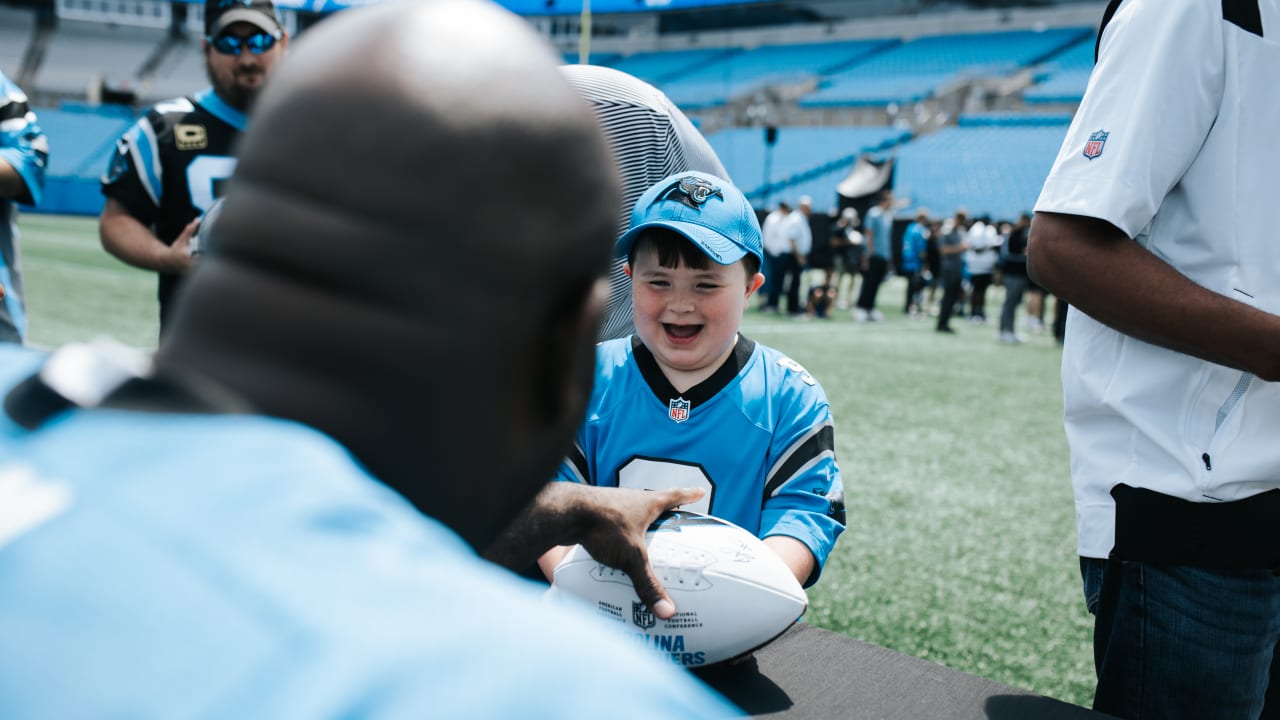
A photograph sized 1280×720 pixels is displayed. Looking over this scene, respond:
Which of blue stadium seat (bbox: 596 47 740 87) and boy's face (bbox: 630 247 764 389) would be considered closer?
boy's face (bbox: 630 247 764 389)

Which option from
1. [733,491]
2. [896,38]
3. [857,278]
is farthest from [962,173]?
[733,491]

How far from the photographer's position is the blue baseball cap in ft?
5.63

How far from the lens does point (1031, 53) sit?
27.3 meters

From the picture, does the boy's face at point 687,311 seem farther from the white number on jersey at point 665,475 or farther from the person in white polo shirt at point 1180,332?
the person in white polo shirt at point 1180,332

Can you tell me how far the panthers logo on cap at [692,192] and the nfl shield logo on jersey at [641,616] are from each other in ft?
2.42

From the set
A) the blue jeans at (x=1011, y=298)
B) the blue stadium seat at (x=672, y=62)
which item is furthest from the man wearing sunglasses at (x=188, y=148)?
the blue stadium seat at (x=672, y=62)

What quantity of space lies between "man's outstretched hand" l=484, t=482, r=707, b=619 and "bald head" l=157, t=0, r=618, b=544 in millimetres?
689

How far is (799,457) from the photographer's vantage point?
1.81 m

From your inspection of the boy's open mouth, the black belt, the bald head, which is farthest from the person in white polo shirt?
the bald head

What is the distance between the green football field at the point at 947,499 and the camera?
319 centimetres

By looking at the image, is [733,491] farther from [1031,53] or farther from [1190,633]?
[1031,53]

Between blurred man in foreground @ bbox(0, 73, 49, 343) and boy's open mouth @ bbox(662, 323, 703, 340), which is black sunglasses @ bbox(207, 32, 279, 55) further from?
boy's open mouth @ bbox(662, 323, 703, 340)

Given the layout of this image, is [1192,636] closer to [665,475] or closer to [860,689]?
[860,689]

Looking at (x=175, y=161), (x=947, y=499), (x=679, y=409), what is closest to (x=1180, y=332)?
(x=679, y=409)
